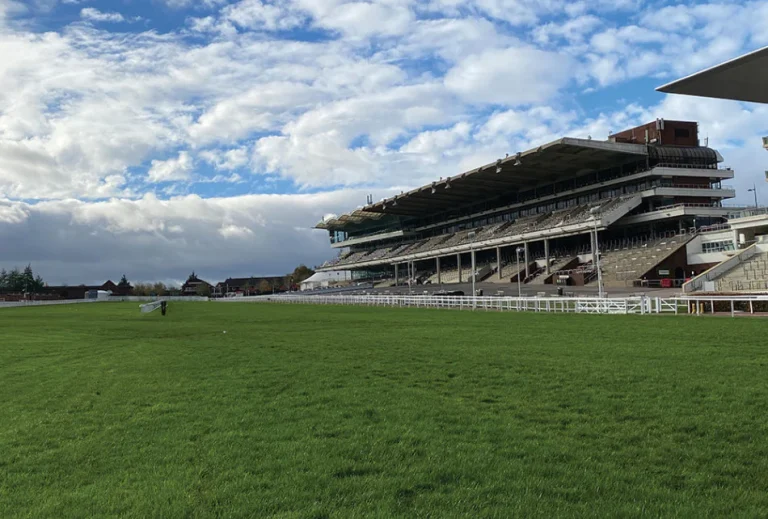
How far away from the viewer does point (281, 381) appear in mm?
10578

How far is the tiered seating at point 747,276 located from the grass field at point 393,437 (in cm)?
3184

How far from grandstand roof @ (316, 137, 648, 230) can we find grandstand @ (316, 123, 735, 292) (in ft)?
0.49

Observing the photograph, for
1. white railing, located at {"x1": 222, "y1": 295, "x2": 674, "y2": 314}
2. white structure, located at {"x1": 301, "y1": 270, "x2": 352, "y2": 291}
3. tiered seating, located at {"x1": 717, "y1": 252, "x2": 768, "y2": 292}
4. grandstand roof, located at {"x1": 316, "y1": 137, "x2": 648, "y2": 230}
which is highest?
grandstand roof, located at {"x1": 316, "y1": 137, "x2": 648, "y2": 230}

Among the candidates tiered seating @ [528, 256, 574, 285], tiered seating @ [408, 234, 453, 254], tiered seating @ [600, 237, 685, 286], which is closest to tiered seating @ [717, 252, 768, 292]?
tiered seating @ [600, 237, 685, 286]

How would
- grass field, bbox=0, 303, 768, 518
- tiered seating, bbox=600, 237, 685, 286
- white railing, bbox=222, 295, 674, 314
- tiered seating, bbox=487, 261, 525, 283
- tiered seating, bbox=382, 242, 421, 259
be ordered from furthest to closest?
tiered seating, bbox=382, 242, 421, 259 < tiered seating, bbox=487, 261, 525, 283 < tiered seating, bbox=600, 237, 685, 286 < white railing, bbox=222, 295, 674, 314 < grass field, bbox=0, 303, 768, 518

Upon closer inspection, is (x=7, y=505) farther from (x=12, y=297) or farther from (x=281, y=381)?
(x=12, y=297)

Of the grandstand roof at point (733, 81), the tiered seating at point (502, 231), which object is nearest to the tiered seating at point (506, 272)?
the tiered seating at point (502, 231)

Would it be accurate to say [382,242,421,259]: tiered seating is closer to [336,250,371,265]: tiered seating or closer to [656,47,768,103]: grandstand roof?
[336,250,371,265]: tiered seating

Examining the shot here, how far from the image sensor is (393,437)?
261 inches

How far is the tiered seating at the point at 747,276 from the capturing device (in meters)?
40.8

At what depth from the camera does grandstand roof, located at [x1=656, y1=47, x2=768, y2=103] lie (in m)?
5.04

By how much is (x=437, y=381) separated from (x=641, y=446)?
177 inches

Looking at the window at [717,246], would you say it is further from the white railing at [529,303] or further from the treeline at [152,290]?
the treeline at [152,290]

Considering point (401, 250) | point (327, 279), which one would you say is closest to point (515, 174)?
point (401, 250)
